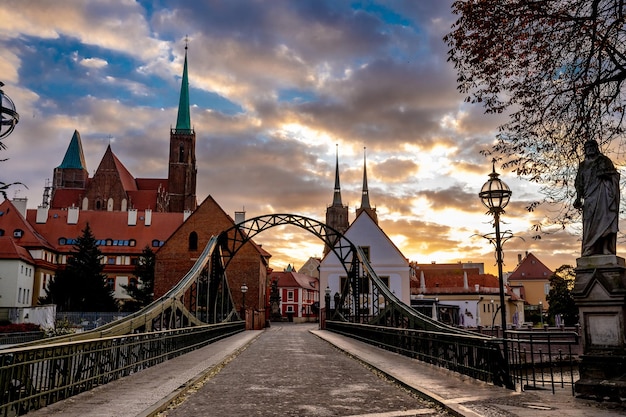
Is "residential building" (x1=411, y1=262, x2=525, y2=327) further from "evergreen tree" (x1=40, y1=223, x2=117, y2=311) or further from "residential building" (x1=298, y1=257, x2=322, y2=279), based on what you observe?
"residential building" (x1=298, y1=257, x2=322, y2=279)

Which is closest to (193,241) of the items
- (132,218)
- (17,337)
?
(132,218)

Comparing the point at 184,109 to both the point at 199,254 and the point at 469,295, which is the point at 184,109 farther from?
the point at 469,295

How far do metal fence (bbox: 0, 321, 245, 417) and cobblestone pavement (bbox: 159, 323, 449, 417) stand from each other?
165 centimetres

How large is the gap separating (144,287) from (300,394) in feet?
173

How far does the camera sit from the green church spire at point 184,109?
10594 centimetres

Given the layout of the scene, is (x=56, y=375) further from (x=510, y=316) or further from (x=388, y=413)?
(x=510, y=316)

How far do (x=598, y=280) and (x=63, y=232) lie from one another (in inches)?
2823

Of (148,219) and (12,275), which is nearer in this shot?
(12,275)

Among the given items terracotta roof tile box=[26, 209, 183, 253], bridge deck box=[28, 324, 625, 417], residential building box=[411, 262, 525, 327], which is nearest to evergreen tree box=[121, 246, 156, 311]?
terracotta roof tile box=[26, 209, 183, 253]

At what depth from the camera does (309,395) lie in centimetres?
958

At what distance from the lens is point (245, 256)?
57188 mm

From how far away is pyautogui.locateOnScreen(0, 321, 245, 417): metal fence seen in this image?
7.02 meters

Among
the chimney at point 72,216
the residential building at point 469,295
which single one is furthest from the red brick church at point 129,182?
the residential building at point 469,295

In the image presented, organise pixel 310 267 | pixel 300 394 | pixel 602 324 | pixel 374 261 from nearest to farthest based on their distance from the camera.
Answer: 1. pixel 602 324
2. pixel 300 394
3. pixel 374 261
4. pixel 310 267
